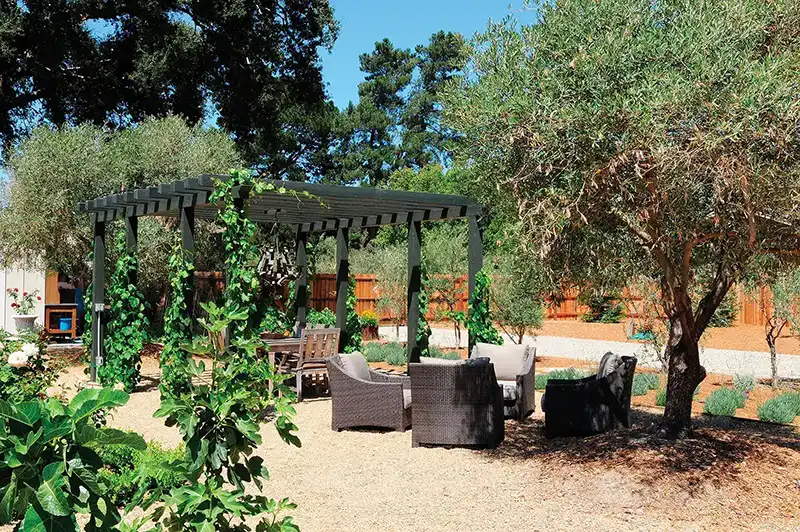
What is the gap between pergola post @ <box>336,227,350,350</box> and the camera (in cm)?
1207

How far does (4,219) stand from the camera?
14.9m

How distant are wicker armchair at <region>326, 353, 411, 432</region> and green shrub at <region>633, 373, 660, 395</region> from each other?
3.98 meters

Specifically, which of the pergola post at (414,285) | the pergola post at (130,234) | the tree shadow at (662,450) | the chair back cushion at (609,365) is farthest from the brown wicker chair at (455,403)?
the pergola post at (130,234)

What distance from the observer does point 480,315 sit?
9805mm

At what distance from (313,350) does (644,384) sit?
469cm

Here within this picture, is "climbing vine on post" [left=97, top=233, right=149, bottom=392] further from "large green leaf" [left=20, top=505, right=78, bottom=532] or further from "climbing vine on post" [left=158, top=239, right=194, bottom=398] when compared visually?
"large green leaf" [left=20, top=505, right=78, bottom=532]

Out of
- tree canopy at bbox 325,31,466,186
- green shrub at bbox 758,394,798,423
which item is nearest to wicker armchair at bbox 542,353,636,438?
green shrub at bbox 758,394,798,423

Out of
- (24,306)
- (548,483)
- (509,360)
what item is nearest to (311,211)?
(509,360)

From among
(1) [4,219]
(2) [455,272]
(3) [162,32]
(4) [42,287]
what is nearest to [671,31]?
(2) [455,272]

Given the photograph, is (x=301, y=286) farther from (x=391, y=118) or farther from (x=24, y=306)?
(x=391, y=118)

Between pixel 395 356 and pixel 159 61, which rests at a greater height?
pixel 159 61

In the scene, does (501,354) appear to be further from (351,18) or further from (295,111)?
(295,111)

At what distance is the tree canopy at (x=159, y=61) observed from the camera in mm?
17469

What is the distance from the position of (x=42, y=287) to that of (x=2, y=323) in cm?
130
